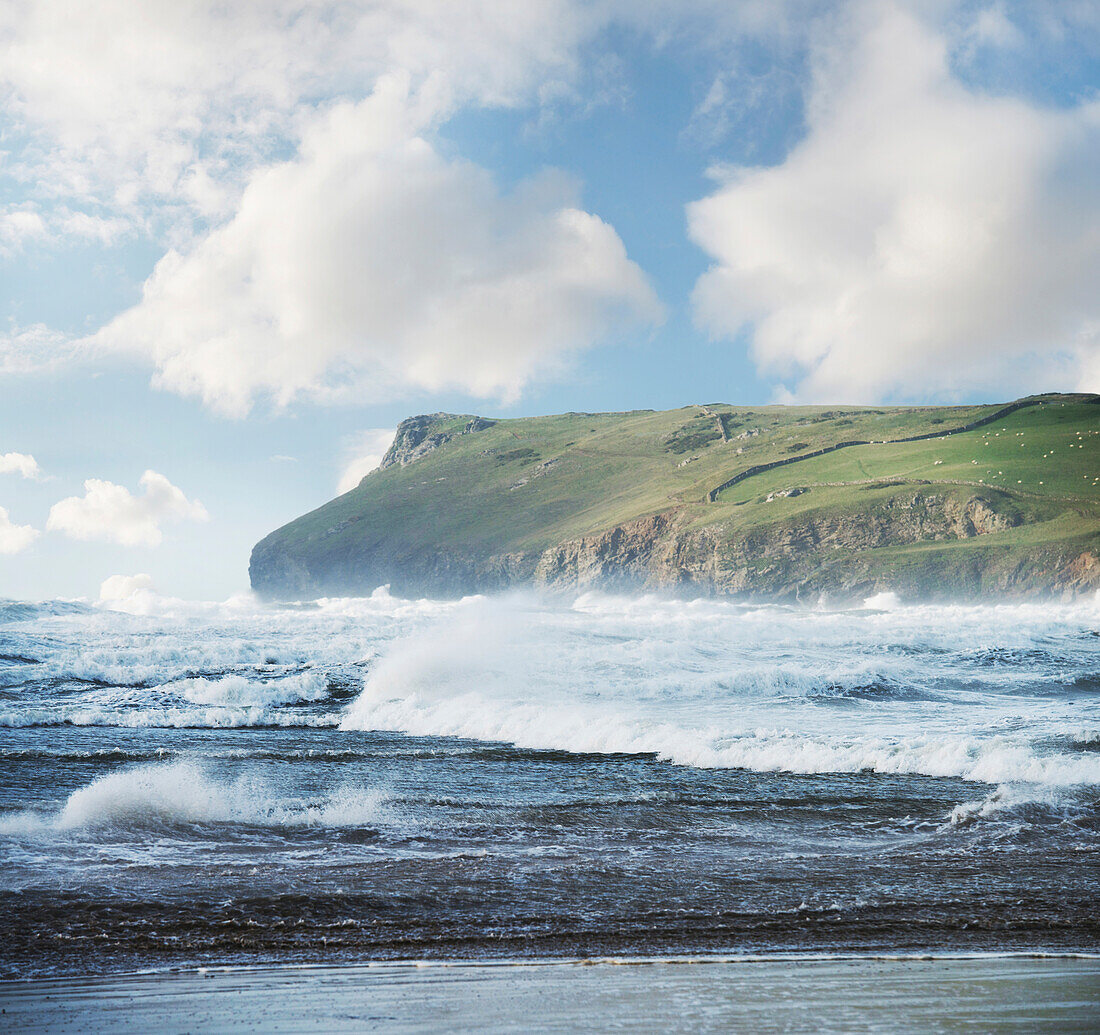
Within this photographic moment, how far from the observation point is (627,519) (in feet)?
415

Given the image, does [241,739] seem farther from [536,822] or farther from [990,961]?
[990,961]

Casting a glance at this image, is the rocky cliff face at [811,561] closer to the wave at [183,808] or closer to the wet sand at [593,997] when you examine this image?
the wave at [183,808]


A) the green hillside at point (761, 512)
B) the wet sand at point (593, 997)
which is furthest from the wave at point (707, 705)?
the green hillside at point (761, 512)

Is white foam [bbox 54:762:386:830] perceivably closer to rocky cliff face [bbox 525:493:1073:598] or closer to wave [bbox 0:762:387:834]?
wave [bbox 0:762:387:834]

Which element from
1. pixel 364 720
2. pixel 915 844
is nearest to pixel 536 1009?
pixel 915 844

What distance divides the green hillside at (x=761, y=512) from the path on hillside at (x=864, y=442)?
361mm

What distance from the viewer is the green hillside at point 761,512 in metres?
98.4

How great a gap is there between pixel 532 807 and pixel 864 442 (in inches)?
5351

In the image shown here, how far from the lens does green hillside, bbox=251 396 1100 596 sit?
9838 cm

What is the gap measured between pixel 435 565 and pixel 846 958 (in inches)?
5932

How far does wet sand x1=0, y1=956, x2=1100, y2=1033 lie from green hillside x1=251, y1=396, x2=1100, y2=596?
9562 centimetres

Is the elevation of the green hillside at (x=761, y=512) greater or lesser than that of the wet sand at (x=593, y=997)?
greater

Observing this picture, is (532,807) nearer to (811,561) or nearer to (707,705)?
(707,705)

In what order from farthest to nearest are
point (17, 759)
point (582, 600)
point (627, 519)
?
point (627, 519)
point (582, 600)
point (17, 759)
